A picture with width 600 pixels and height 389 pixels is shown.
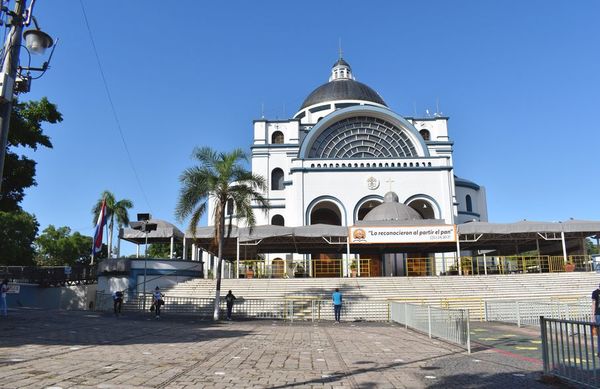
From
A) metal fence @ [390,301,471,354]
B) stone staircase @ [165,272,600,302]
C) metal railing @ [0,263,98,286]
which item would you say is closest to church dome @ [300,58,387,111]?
stone staircase @ [165,272,600,302]

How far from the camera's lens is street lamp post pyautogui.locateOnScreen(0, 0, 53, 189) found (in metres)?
5.82

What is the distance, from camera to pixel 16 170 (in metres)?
17.9

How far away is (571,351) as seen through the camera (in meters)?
6.42

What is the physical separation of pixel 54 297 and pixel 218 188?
16.0m

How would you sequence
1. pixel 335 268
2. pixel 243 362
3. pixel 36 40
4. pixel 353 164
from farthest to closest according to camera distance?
pixel 353 164 < pixel 335 268 < pixel 243 362 < pixel 36 40

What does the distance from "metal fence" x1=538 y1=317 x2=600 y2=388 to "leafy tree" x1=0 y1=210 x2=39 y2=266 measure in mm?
45037

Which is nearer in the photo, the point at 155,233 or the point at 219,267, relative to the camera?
the point at 219,267

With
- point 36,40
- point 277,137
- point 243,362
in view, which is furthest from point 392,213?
point 36,40

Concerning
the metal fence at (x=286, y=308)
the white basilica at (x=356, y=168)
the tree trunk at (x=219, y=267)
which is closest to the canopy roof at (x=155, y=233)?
the white basilica at (x=356, y=168)

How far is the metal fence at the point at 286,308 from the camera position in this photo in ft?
67.1

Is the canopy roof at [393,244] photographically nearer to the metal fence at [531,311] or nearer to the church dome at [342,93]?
the metal fence at [531,311]

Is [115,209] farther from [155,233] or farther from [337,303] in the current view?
[337,303]

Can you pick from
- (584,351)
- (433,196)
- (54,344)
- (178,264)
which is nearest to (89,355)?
(54,344)

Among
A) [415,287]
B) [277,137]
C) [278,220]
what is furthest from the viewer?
[277,137]
